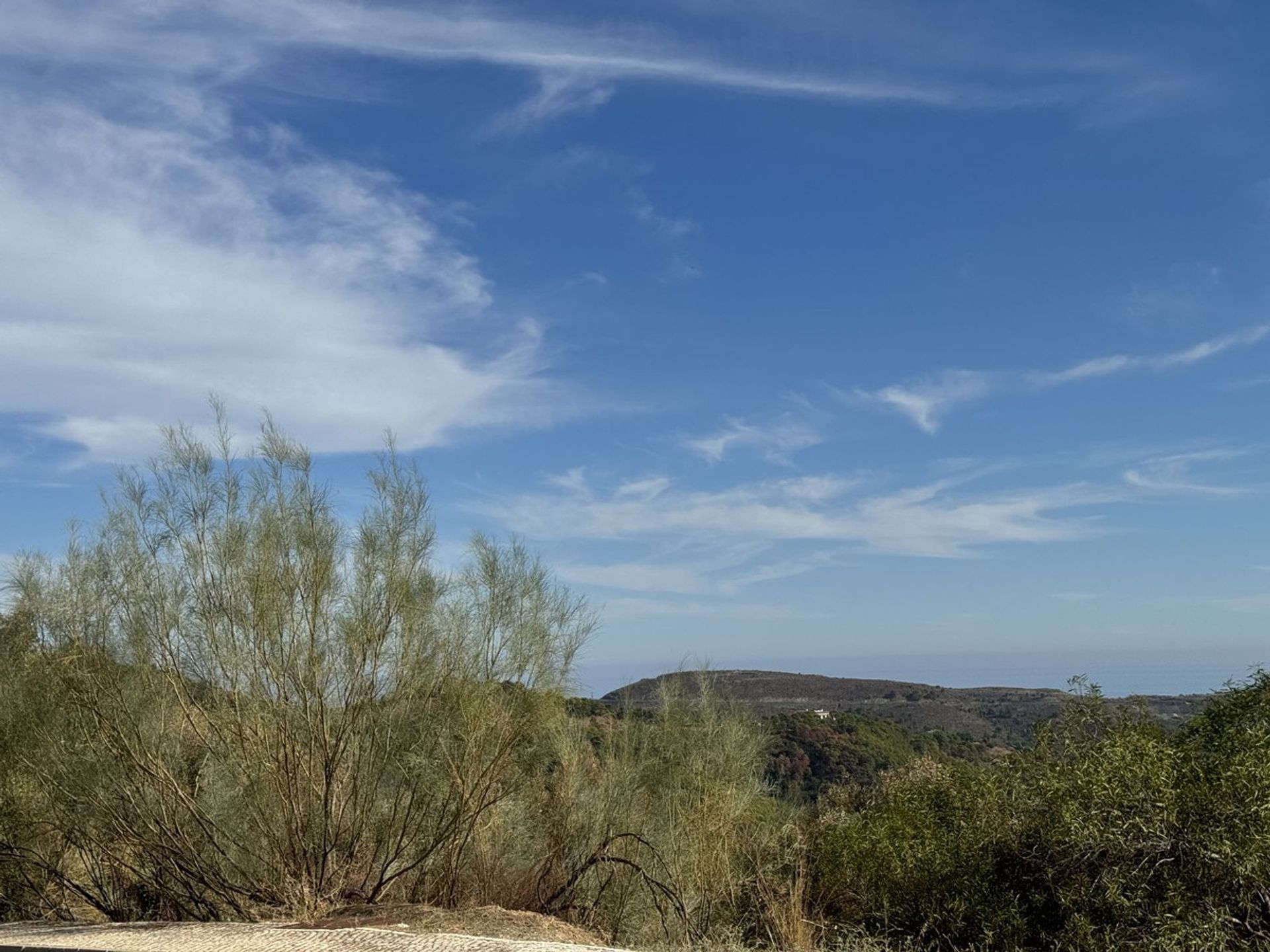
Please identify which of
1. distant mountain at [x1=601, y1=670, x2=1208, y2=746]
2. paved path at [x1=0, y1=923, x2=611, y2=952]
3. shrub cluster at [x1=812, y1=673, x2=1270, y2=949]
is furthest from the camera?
distant mountain at [x1=601, y1=670, x2=1208, y2=746]

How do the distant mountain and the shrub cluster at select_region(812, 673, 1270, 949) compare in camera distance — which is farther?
the distant mountain

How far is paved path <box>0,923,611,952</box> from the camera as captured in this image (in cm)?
830

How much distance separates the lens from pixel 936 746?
27875 millimetres

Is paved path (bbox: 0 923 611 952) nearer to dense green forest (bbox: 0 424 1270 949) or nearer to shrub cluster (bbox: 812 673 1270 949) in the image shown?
dense green forest (bbox: 0 424 1270 949)

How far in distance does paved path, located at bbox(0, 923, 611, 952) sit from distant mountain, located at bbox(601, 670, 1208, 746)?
8663 millimetres

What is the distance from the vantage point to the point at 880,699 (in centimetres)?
5347

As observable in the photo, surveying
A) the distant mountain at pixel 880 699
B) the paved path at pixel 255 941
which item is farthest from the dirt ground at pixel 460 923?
the distant mountain at pixel 880 699

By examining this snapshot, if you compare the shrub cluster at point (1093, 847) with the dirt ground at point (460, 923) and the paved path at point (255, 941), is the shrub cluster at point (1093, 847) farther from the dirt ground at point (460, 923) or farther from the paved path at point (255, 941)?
the paved path at point (255, 941)

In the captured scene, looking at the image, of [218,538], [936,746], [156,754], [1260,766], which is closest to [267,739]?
[156,754]

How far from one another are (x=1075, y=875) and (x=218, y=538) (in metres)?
9.08

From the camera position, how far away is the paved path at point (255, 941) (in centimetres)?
830

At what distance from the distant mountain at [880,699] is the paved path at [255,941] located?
8.66m

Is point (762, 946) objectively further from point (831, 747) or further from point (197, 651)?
point (831, 747)

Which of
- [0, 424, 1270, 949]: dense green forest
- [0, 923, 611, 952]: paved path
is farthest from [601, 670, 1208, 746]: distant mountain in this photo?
[0, 923, 611, 952]: paved path
